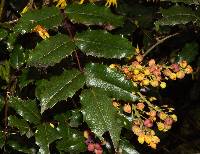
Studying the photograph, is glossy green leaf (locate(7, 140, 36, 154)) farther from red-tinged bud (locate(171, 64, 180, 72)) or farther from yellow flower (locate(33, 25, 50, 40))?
red-tinged bud (locate(171, 64, 180, 72))

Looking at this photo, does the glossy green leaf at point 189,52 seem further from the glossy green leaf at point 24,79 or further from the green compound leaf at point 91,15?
the glossy green leaf at point 24,79

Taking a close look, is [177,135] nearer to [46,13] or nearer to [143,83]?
[143,83]

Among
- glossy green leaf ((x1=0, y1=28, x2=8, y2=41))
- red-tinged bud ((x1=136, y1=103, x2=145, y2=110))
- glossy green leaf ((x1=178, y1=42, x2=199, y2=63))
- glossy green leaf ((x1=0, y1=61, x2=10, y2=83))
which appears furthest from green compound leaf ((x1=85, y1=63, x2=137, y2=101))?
glossy green leaf ((x1=178, y1=42, x2=199, y2=63))

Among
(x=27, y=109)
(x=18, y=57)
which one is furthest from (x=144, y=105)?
(x=18, y=57)

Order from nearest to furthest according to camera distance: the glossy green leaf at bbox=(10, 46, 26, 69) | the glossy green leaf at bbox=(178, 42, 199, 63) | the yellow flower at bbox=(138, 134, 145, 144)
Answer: the yellow flower at bbox=(138, 134, 145, 144) < the glossy green leaf at bbox=(10, 46, 26, 69) < the glossy green leaf at bbox=(178, 42, 199, 63)

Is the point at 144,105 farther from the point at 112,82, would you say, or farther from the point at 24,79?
the point at 24,79

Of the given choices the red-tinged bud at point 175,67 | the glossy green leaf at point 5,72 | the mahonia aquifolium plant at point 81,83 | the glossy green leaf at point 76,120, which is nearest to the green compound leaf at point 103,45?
the mahonia aquifolium plant at point 81,83
